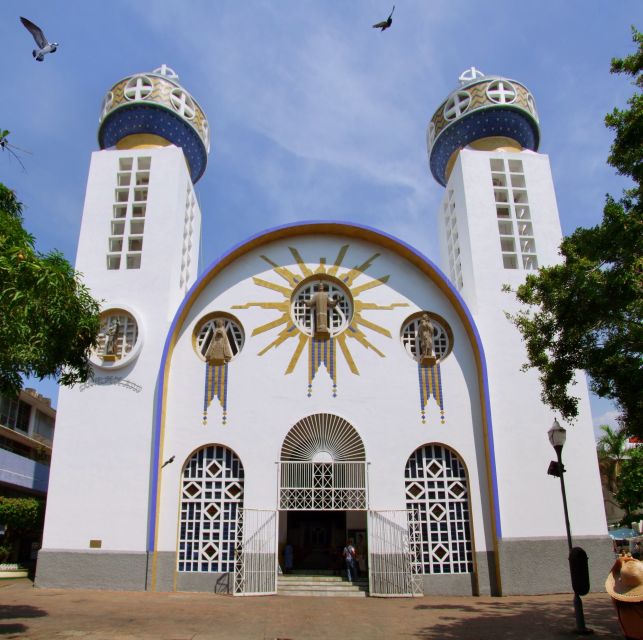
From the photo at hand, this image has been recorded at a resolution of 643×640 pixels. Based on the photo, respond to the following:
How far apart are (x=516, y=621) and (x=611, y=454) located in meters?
22.9

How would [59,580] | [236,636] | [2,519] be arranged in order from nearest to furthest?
1. [236,636]
2. [59,580]
3. [2,519]

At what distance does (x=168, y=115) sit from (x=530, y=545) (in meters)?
15.8

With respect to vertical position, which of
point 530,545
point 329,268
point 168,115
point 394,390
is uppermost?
point 168,115

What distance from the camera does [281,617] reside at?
11.1 meters

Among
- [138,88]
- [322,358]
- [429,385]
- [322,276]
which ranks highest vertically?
[138,88]

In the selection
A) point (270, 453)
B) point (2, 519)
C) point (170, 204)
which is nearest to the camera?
point (270, 453)

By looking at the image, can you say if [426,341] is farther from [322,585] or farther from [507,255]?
[322,585]

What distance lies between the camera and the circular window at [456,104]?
1952 cm

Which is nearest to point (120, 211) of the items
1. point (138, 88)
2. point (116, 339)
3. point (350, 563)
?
point (138, 88)

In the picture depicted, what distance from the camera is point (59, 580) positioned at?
14.5m

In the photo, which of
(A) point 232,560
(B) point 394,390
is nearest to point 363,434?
(B) point 394,390

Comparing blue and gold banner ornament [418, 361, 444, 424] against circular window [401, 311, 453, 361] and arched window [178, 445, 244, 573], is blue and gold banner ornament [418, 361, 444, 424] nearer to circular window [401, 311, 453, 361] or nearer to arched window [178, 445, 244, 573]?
circular window [401, 311, 453, 361]

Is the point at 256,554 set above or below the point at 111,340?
below

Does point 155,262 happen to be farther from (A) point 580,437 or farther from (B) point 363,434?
(A) point 580,437
